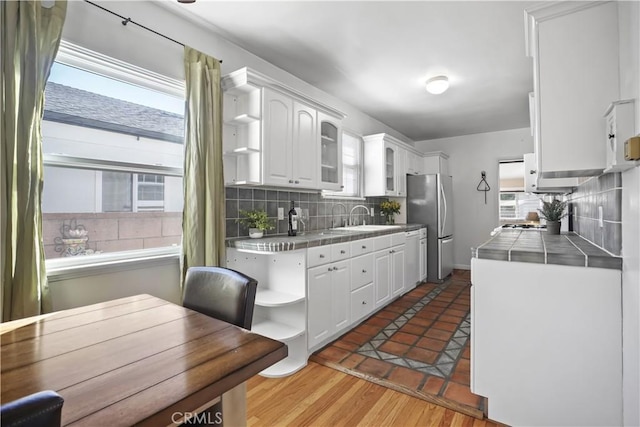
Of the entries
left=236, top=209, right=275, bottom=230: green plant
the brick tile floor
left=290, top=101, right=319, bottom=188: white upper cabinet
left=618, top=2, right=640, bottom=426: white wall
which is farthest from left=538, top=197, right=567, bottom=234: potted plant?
left=236, top=209, right=275, bottom=230: green plant

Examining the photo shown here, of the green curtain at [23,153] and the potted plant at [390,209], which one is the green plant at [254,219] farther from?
the potted plant at [390,209]

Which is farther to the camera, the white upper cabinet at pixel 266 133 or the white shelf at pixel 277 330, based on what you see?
the white upper cabinet at pixel 266 133

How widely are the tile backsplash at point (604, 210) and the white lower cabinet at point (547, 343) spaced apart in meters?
0.22

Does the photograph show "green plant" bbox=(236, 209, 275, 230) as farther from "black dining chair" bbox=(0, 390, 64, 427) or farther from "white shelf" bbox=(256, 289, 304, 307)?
"black dining chair" bbox=(0, 390, 64, 427)

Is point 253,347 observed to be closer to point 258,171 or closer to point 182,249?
point 182,249

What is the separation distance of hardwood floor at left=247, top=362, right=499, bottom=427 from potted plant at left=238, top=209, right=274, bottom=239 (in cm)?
107

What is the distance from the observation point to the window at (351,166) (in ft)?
13.4

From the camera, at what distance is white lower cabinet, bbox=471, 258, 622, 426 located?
4.66 ft

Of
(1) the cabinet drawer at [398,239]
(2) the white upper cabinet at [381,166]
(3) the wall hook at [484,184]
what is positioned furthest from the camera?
(3) the wall hook at [484,184]

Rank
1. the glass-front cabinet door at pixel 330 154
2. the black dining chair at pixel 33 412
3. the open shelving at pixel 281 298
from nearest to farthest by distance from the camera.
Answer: the black dining chair at pixel 33 412 < the open shelving at pixel 281 298 < the glass-front cabinet door at pixel 330 154

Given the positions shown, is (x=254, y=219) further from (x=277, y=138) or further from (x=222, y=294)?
(x=222, y=294)

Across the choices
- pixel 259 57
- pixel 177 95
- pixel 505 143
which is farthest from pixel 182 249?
Result: pixel 505 143

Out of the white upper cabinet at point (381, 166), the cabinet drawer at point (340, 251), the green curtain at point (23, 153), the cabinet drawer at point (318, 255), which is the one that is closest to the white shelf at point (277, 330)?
the cabinet drawer at point (318, 255)

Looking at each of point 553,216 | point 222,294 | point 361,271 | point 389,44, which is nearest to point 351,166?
point 361,271
